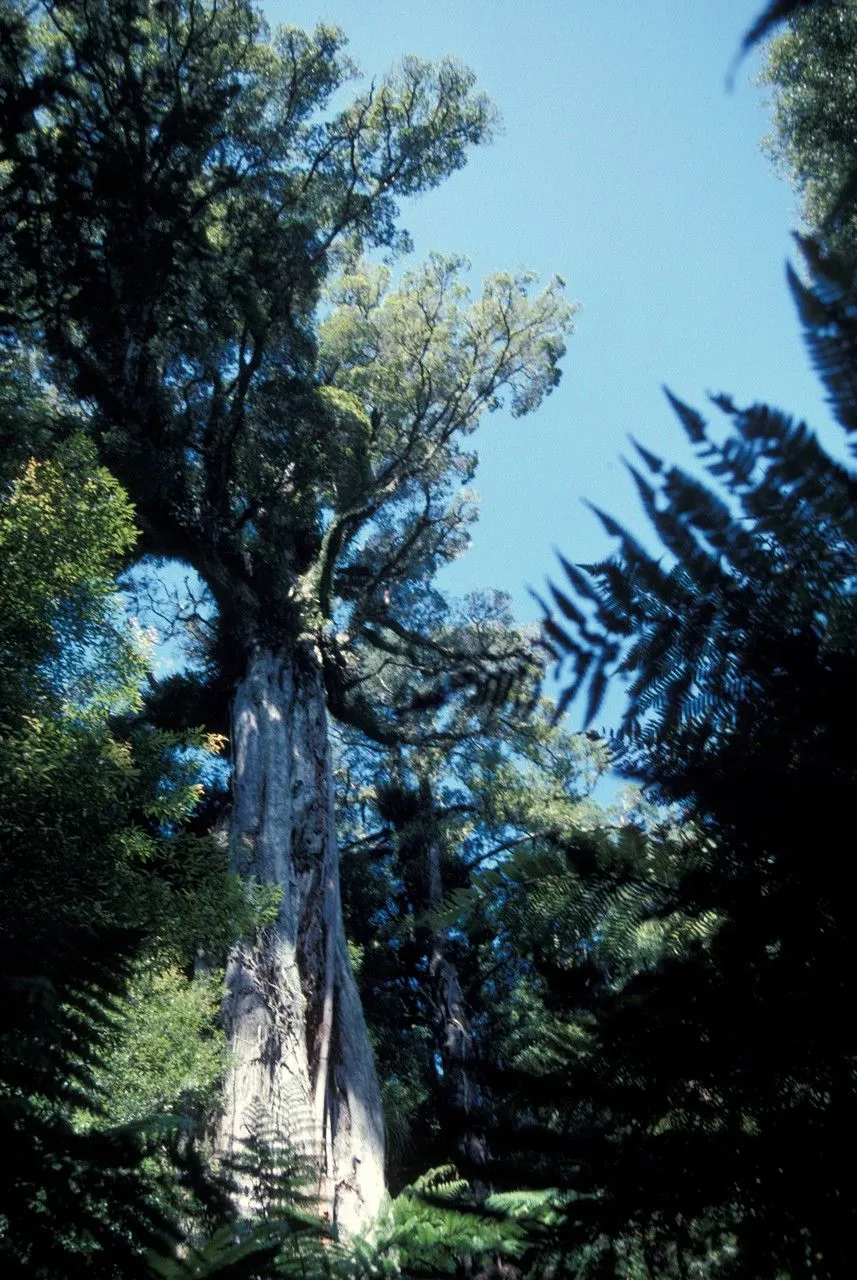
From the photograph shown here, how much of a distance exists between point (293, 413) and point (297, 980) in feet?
25.3

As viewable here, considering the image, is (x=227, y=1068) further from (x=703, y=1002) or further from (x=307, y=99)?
(x=307, y=99)

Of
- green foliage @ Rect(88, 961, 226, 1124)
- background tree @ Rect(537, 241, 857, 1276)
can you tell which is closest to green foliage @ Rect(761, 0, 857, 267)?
background tree @ Rect(537, 241, 857, 1276)

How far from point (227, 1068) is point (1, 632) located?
3651 mm

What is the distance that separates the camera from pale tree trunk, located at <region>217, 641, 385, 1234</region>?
19.4 feet

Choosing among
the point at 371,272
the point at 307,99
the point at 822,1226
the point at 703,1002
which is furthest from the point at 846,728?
the point at 371,272

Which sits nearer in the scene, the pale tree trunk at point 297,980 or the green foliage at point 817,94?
the pale tree trunk at point 297,980

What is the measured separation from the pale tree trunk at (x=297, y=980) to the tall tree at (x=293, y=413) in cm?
2

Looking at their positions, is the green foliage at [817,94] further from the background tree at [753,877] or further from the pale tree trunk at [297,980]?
the background tree at [753,877]

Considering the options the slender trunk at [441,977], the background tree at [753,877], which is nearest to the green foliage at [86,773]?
the background tree at [753,877]

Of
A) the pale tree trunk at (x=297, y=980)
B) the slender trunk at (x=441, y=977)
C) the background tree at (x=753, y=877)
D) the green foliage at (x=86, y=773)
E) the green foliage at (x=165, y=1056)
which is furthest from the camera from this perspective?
the slender trunk at (x=441, y=977)

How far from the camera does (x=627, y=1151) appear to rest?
0.84m

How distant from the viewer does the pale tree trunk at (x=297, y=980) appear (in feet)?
19.4

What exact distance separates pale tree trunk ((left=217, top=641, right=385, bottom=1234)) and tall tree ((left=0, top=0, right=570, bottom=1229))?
0.07 ft

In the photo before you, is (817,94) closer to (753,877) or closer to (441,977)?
(753,877)
